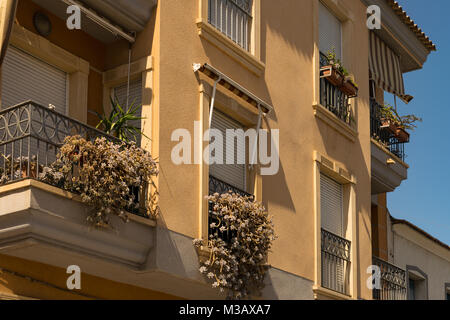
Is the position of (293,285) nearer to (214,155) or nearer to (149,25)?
(214,155)

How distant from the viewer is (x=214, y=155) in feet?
41.6

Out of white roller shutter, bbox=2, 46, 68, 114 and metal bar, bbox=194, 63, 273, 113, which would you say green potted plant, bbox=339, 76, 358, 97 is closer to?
metal bar, bbox=194, 63, 273, 113

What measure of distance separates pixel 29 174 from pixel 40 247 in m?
0.85

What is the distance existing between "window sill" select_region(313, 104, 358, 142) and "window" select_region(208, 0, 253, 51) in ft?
7.60

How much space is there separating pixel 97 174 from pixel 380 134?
33.3ft

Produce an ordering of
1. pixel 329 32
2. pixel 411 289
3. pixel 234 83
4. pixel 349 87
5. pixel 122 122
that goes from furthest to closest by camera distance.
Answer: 1. pixel 411 289
2. pixel 329 32
3. pixel 349 87
4. pixel 234 83
5. pixel 122 122

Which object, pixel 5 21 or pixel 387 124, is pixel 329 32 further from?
pixel 5 21

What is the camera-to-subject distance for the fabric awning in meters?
9.64

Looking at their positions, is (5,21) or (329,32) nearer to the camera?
(5,21)

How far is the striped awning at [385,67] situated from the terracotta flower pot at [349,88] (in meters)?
2.36

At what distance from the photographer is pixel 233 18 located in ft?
44.4

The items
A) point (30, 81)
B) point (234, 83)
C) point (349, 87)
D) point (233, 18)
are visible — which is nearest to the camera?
point (30, 81)

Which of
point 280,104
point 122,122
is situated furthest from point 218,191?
point 280,104

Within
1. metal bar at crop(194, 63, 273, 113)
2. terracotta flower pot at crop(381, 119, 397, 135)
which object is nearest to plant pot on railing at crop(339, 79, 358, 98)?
terracotta flower pot at crop(381, 119, 397, 135)
